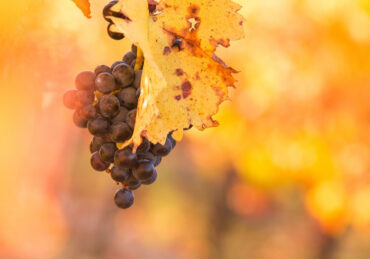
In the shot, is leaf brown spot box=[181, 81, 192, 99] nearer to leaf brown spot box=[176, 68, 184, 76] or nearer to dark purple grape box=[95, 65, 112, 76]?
leaf brown spot box=[176, 68, 184, 76]

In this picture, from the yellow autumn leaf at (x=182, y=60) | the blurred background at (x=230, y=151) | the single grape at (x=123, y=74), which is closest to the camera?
the yellow autumn leaf at (x=182, y=60)

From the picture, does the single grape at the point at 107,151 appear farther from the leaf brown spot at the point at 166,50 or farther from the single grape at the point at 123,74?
the leaf brown spot at the point at 166,50

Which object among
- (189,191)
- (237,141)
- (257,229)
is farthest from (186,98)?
(189,191)

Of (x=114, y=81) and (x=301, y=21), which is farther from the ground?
(x=114, y=81)

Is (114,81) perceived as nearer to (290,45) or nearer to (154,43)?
(154,43)

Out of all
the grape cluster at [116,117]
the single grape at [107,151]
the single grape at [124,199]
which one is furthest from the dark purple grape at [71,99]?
the single grape at [124,199]

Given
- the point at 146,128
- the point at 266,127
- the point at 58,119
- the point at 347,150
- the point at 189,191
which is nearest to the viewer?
Answer: the point at 146,128

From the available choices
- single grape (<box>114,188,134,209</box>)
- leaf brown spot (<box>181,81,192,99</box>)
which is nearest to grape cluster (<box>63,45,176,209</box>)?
single grape (<box>114,188,134,209</box>)
